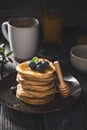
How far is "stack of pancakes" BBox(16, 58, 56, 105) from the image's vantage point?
2.36ft

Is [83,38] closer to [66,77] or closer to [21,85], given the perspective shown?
[66,77]

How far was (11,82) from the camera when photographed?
84 cm

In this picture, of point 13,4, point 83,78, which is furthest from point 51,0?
point 83,78

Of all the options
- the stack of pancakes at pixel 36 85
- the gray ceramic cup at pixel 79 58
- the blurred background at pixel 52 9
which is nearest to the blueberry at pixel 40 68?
the stack of pancakes at pixel 36 85

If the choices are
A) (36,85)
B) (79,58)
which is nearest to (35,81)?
(36,85)

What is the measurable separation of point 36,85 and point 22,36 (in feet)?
0.90

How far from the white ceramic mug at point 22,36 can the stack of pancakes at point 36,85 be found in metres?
0.23

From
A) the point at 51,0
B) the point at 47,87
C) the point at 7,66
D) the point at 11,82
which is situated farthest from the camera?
the point at 51,0

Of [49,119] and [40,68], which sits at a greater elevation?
[40,68]

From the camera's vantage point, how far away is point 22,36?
3.14ft

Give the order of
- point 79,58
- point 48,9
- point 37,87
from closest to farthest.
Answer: point 37,87
point 79,58
point 48,9

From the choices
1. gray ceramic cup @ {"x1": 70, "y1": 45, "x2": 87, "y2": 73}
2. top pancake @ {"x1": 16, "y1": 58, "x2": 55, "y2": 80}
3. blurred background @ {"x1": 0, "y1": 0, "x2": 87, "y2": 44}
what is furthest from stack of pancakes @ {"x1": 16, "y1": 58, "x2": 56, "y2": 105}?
blurred background @ {"x1": 0, "y1": 0, "x2": 87, "y2": 44}

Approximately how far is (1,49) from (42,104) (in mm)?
268

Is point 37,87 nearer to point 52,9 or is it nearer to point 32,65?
point 32,65
